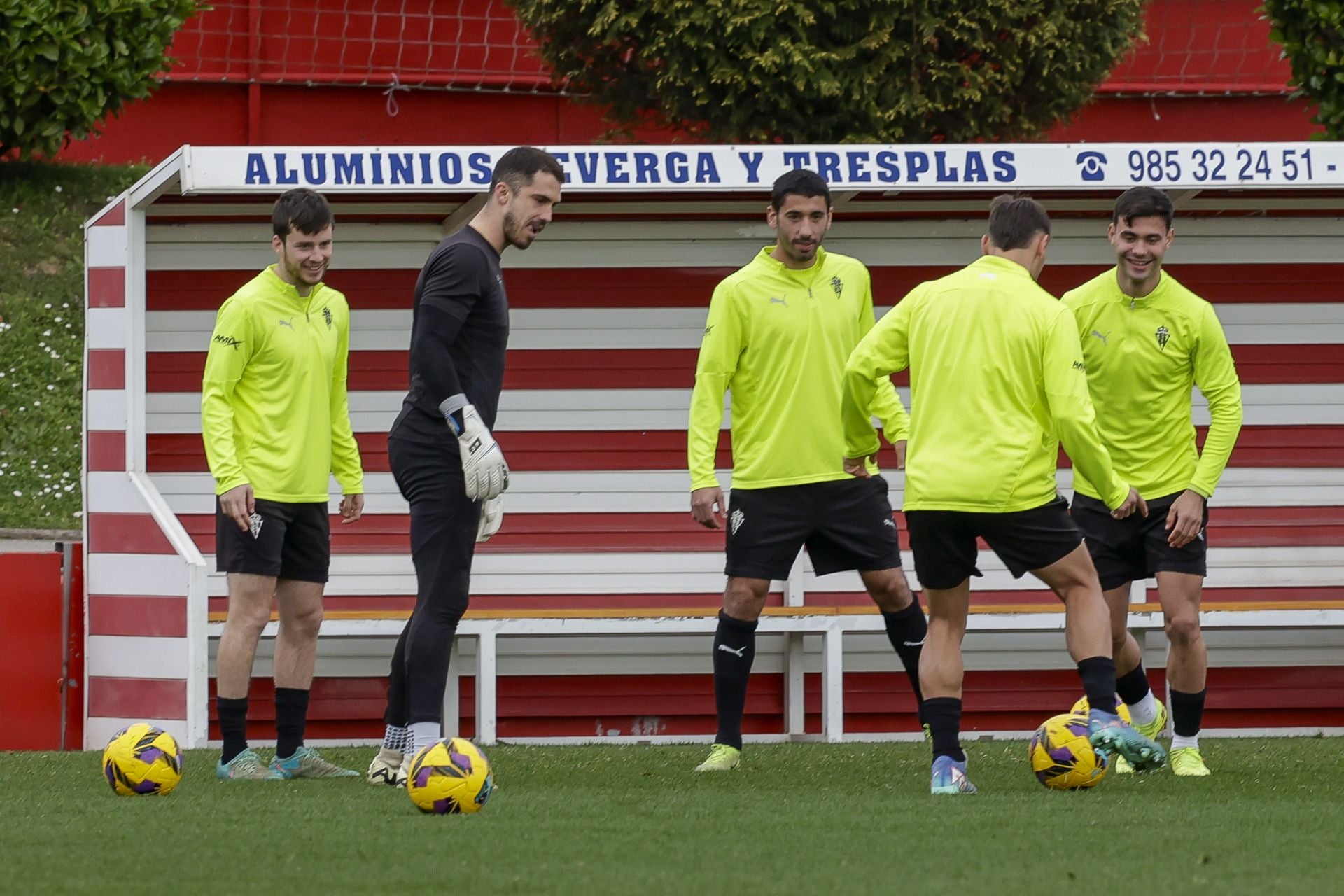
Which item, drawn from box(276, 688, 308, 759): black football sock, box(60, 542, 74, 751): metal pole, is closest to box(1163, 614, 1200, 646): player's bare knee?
A: box(276, 688, 308, 759): black football sock

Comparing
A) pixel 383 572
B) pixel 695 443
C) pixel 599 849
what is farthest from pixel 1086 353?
pixel 383 572

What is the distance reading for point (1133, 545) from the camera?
6.34 metres

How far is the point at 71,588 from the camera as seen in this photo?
26.0 feet

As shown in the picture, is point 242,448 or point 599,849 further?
point 242,448

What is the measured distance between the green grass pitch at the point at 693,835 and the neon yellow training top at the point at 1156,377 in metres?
1.02

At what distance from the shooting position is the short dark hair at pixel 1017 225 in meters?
5.57

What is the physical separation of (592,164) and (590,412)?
4.58 feet

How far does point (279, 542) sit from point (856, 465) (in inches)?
74.3

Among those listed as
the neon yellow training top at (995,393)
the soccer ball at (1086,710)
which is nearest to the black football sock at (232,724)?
the neon yellow training top at (995,393)

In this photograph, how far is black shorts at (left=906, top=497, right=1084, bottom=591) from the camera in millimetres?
5449

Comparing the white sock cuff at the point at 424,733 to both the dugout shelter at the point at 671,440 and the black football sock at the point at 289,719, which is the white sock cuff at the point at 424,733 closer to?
the black football sock at the point at 289,719

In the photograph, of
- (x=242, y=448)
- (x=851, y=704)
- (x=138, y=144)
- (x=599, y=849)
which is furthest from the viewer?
(x=138, y=144)

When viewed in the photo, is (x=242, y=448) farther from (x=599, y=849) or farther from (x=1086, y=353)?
(x=1086, y=353)

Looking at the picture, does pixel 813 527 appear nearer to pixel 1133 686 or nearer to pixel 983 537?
pixel 983 537
